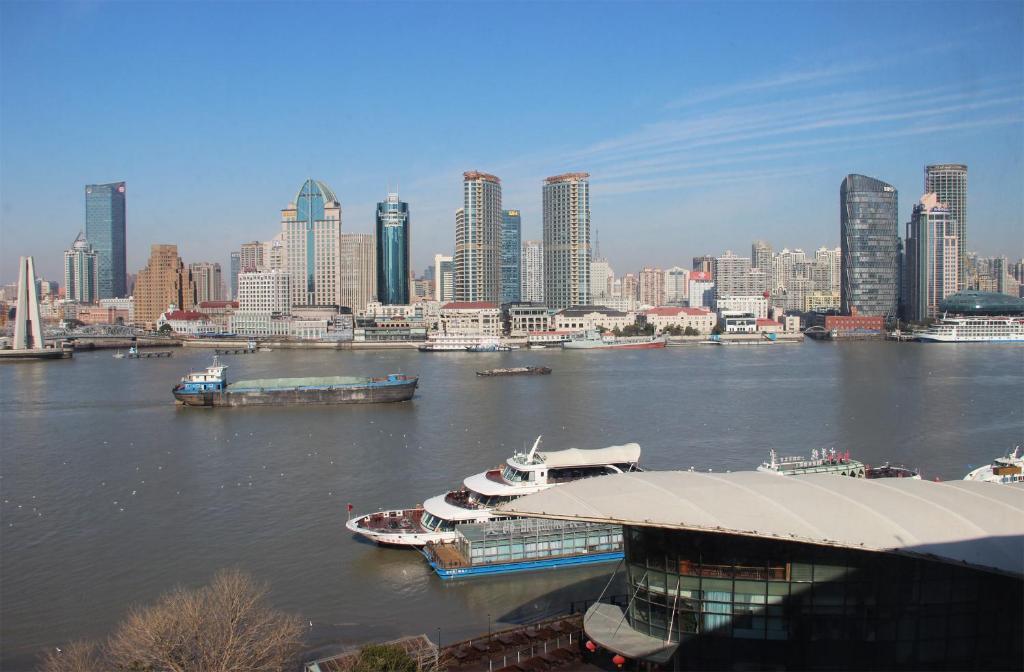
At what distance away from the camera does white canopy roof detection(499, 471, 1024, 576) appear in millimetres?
3924

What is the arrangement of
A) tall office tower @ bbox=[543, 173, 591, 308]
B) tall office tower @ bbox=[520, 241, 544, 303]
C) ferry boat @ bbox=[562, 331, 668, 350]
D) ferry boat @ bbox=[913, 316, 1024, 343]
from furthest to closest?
tall office tower @ bbox=[520, 241, 544, 303] → tall office tower @ bbox=[543, 173, 591, 308] → ferry boat @ bbox=[913, 316, 1024, 343] → ferry boat @ bbox=[562, 331, 668, 350]

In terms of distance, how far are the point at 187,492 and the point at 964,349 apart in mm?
35463

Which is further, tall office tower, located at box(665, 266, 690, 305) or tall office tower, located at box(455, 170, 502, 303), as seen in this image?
tall office tower, located at box(665, 266, 690, 305)

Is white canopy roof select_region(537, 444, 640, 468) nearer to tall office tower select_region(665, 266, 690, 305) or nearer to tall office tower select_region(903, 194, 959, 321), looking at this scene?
tall office tower select_region(903, 194, 959, 321)

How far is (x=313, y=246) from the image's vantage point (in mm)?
62500

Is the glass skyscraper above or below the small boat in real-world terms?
above

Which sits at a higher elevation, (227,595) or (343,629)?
(227,595)

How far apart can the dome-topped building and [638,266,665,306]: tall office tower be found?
40.3 metres

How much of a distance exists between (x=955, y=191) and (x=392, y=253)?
39449mm

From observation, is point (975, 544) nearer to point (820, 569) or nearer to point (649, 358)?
point (820, 569)

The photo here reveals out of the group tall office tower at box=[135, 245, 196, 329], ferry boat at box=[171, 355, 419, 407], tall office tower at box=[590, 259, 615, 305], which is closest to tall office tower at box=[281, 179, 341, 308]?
tall office tower at box=[135, 245, 196, 329]

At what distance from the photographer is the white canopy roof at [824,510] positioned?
3.92m

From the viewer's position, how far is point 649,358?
32062 mm

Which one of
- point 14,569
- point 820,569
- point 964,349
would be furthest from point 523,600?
point 964,349
